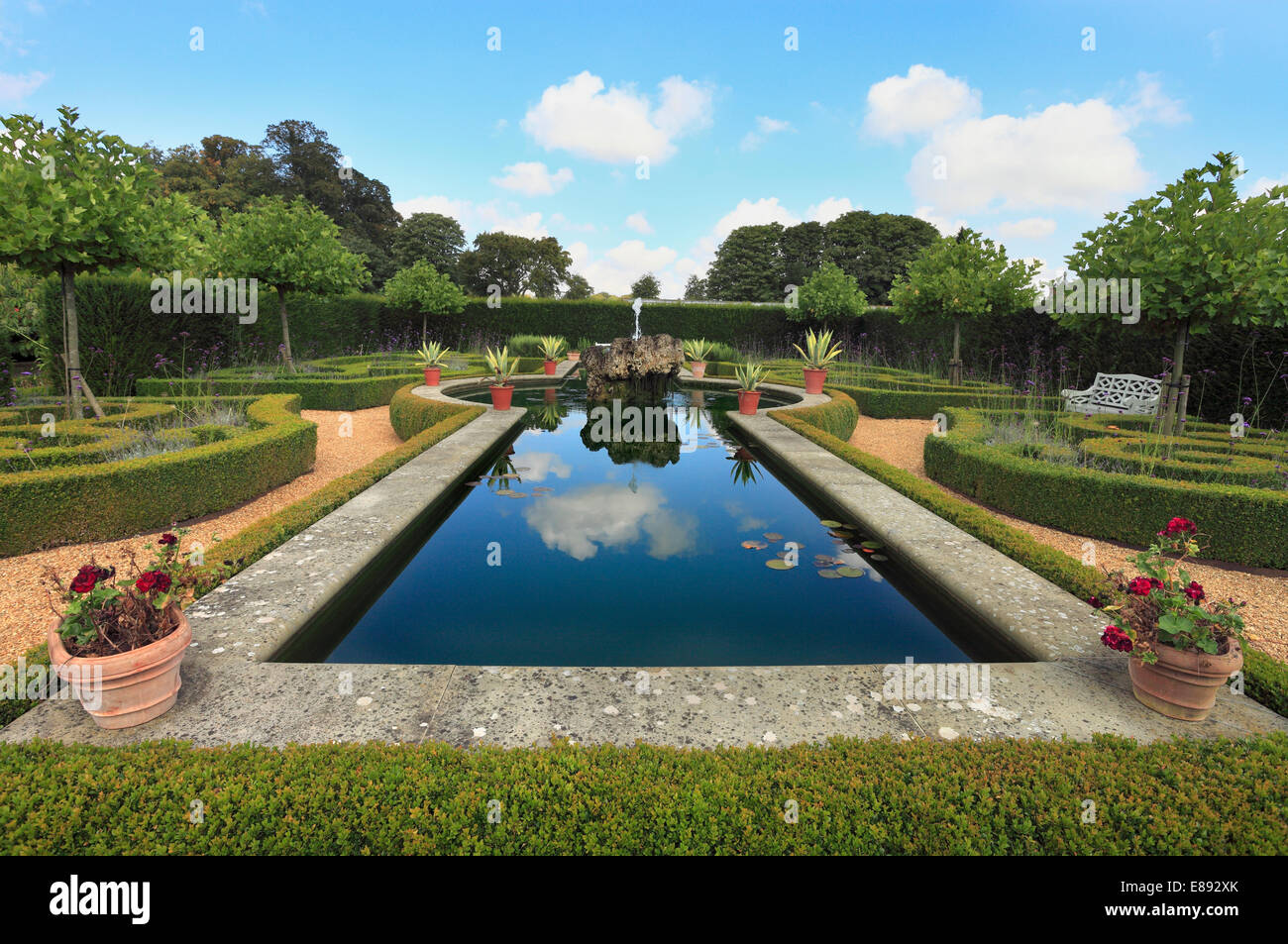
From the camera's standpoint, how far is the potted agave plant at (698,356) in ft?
58.9

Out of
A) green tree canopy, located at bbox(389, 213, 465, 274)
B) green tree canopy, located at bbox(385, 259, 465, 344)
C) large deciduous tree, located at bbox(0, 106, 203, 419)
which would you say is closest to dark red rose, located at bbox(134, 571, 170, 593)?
large deciduous tree, located at bbox(0, 106, 203, 419)

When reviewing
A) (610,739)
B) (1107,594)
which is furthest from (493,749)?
(1107,594)

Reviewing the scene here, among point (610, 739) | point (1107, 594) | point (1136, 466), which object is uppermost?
point (1136, 466)

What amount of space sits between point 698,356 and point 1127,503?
1433 cm

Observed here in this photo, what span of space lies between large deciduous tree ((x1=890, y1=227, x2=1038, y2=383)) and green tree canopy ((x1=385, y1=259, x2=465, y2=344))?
1532cm

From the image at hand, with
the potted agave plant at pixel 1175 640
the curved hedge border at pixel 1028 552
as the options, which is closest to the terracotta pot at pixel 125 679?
the potted agave plant at pixel 1175 640

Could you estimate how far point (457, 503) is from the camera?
6.49 meters

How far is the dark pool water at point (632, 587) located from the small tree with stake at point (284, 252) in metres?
9.02

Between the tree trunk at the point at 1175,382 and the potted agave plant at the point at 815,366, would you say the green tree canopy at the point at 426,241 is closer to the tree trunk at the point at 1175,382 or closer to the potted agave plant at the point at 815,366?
the potted agave plant at the point at 815,366

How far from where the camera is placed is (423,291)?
21.4 m

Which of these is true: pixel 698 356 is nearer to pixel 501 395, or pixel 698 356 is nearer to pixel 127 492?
pixel 501 395

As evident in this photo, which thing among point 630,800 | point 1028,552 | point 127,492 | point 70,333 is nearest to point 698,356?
point 70,333
